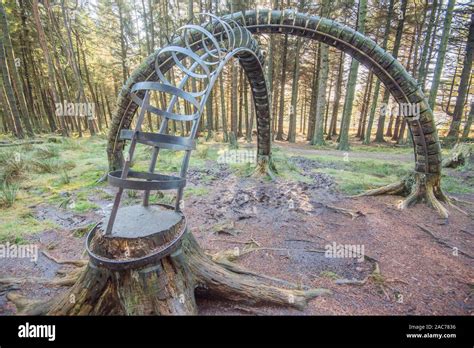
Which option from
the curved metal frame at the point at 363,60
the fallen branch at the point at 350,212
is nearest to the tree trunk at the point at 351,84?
the curved metal frame at the point at 363,60

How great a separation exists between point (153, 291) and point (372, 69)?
6320 millimetres

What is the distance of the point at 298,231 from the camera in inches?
179

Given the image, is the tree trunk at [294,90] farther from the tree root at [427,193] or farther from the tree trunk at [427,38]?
the tree root at [427,193]

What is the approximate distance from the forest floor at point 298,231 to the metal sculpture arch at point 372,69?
0.86m

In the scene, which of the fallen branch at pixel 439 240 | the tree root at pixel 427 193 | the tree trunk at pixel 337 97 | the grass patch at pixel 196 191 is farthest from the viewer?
the tree trunk at pixel 337 97

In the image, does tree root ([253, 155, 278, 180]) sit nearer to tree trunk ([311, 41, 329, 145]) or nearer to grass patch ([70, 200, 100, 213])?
grass patch ([70, 200, 100, 213])

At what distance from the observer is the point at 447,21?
1066 centimetres

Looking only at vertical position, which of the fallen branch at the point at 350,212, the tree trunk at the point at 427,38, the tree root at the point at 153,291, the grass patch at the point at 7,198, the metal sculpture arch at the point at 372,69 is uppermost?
the tree trunk at the point at 427,38

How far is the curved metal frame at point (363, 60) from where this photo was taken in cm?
519

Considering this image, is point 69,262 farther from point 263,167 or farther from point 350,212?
point 263,167
